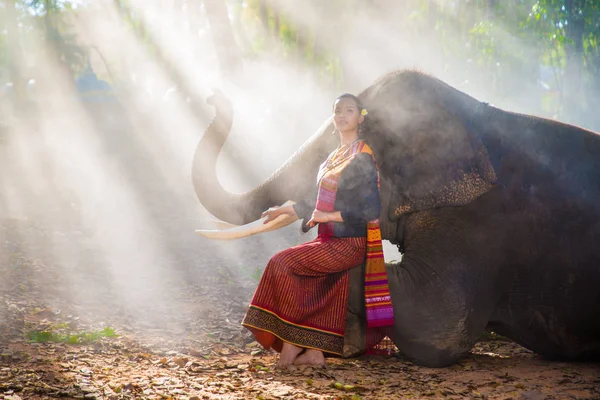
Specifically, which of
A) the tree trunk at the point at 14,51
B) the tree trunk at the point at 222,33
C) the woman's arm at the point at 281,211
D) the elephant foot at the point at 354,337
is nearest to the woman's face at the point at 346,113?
the woman's arm at the point at 281,211

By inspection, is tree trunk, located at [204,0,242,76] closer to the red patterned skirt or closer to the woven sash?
the woven sash

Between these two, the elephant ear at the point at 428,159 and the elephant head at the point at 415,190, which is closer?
the elephant head at the point at 415,190

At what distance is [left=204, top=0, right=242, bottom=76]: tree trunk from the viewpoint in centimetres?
1299

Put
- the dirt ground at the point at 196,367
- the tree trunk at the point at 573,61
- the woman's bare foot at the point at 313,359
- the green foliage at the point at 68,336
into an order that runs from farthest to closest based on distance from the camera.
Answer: the tree trunk at the point at 573,61
the green foliage at the point at 68,336
the woman's bare foot at the point at 313,359
the dirt ground at the point at 196,367

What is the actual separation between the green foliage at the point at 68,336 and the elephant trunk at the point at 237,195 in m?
1.47

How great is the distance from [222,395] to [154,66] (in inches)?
575

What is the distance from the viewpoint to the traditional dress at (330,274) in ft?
13.7

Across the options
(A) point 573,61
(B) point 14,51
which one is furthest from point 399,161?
(B) point 14,51

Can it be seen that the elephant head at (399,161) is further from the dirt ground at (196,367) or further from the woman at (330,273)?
the dirt ground at (196,367)

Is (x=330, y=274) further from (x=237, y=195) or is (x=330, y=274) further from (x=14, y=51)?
(x=14, y=51)

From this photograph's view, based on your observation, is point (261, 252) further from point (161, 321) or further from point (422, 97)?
point (422, 97)

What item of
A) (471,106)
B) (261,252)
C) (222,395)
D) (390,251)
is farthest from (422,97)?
(261,252)

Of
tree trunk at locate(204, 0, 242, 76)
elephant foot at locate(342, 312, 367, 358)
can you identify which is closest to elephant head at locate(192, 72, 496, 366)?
elephant foot at locate(342, 312, 367, 358)

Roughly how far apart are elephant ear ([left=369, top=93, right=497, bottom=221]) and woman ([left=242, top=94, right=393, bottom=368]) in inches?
14.8
